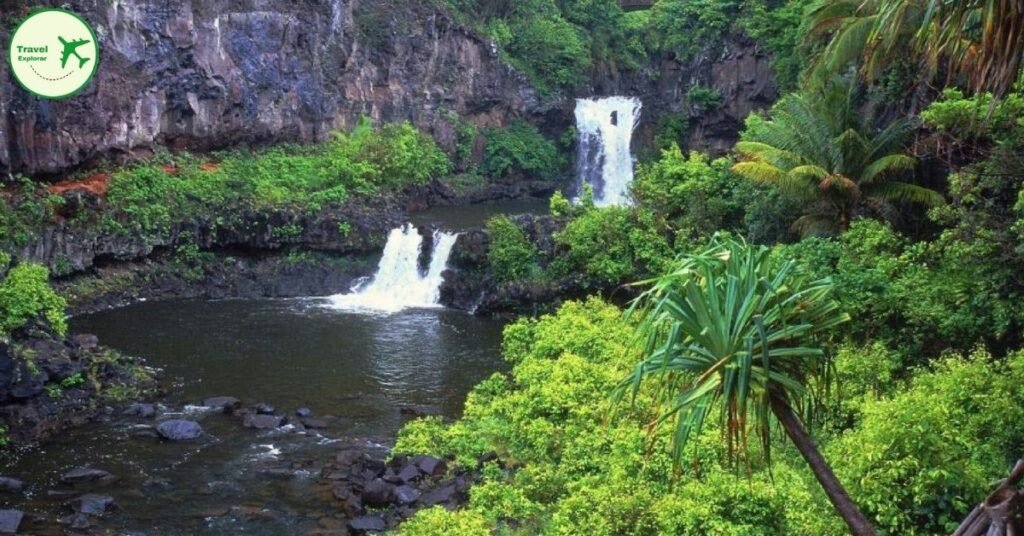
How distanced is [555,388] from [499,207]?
89.4ft

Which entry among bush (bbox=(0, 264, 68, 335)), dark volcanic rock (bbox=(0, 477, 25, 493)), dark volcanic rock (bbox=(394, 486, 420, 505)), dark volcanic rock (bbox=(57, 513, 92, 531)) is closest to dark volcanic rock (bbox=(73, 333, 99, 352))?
bush (bbox=(0, 264, 68, 335))

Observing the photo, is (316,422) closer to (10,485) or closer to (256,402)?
(256,402)

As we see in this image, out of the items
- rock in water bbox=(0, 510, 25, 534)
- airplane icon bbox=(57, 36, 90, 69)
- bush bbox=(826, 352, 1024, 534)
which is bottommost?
rock in water bbox=(0, 510, 25, 534)

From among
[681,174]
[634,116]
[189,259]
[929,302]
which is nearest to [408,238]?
[189,259]

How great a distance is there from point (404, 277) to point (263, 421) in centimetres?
1281

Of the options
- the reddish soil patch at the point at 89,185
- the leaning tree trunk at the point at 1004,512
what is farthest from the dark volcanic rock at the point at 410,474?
the reddish soil patch at the point at 89,185

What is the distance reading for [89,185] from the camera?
1244 inches

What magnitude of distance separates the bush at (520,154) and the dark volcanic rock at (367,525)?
31.1m

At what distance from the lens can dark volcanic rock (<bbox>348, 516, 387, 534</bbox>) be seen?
1548 cm

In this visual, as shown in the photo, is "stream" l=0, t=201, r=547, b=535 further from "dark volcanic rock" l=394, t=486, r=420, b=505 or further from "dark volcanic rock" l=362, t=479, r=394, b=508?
"dark volcanic rock" l=394, t=486, r=420, b=505

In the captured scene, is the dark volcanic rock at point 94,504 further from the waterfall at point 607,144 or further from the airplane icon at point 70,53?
the waterfall at point 607,144

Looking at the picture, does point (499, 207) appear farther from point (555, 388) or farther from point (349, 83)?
point (555, 388)

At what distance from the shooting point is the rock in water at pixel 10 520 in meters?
15.2

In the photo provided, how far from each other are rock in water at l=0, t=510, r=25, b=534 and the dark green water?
37 cm
